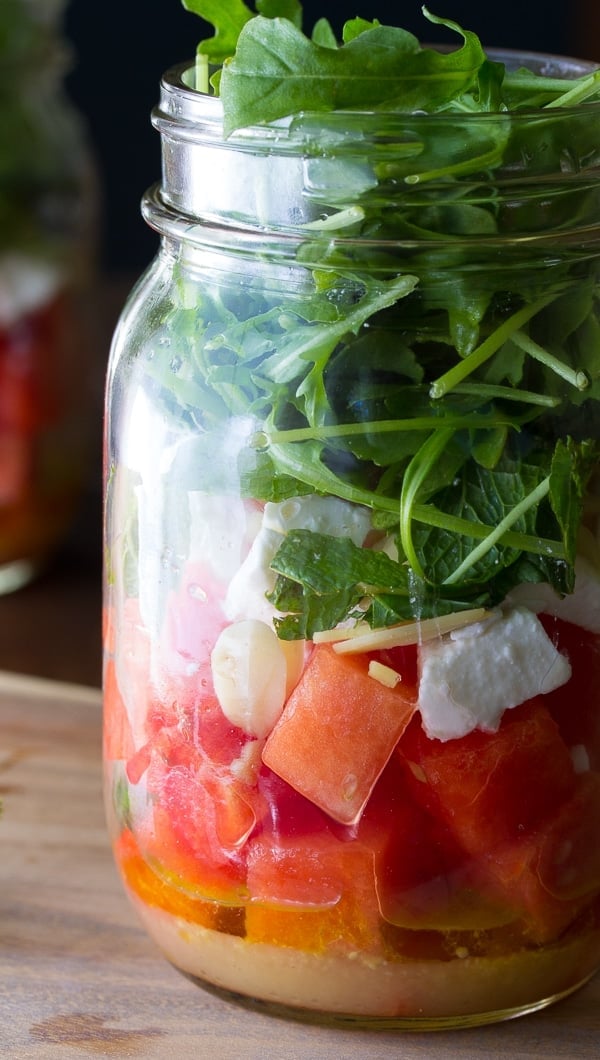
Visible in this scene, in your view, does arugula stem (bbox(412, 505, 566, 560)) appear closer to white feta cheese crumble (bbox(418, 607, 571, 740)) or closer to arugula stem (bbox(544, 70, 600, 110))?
white feta cheese crumble (bbox(418, 607, 571, 740))

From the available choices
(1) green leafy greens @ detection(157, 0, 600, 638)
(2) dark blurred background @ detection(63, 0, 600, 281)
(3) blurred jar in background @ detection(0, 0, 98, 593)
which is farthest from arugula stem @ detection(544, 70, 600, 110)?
(2) dark blurred background @ detection(63, 0, 600, 281)

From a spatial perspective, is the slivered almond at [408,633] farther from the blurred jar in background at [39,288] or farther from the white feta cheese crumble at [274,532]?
the blurred jar in background at [39,288]

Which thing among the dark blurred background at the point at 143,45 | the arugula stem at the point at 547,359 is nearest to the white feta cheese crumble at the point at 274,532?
the arugula stem at the point at 547,359

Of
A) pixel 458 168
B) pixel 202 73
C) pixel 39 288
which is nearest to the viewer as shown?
pixel 458 168

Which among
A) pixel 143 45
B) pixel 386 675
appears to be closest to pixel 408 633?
pixel 386 675

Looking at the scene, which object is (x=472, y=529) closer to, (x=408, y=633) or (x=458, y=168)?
(x=408, y=633)

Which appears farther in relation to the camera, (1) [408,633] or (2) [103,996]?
(2) [103,996]
